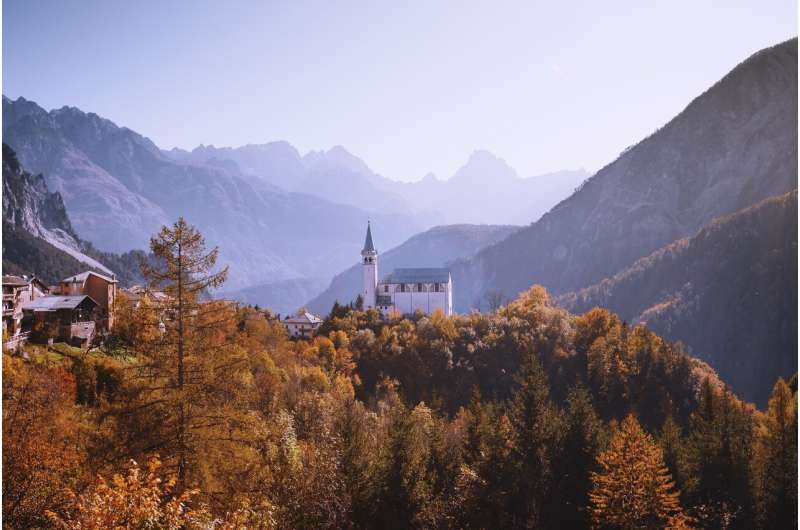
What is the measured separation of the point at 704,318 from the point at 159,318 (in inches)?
7285

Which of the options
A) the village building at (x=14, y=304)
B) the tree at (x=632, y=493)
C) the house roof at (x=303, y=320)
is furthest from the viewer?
the house roof at (x=303, y=320)

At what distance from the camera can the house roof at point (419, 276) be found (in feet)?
307

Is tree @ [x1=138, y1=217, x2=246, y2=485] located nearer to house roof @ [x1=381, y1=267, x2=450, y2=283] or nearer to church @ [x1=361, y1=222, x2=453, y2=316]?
church @ [x1=361, y1=222, x2=453, y2=316]

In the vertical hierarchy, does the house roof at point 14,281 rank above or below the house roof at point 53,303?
above

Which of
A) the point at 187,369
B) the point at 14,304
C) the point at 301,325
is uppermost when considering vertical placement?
the point at 301,325

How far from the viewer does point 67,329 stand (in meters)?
41.7

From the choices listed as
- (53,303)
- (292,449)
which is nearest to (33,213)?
(53,303)

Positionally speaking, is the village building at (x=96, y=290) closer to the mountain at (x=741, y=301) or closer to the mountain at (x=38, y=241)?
the mountain at (x=38, y=241)

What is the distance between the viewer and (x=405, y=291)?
93.6 metres

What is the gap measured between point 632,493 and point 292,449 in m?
15.9

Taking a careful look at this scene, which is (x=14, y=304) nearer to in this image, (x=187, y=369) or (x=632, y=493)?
(x=187, y=369)

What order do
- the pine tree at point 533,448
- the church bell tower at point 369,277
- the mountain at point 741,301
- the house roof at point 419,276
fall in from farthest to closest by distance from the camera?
the mountain at point 741,301 → the house roof at point 419,276 → the church bell tower at point 369,277 → the pine tree at point 533,448

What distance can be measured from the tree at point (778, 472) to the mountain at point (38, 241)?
116790 mm

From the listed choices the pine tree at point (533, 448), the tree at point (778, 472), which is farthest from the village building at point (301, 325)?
the tree at point (778, 472)
